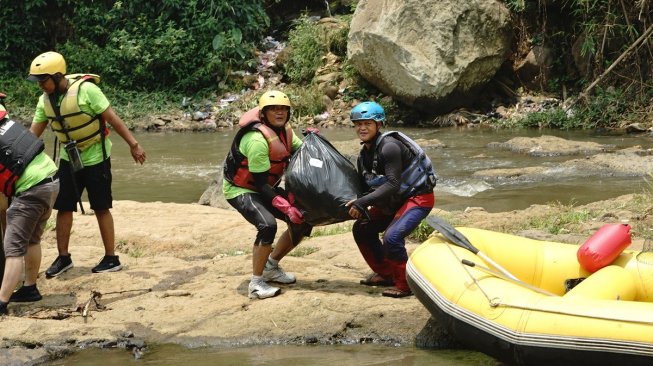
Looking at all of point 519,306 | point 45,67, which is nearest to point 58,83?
point 45,67

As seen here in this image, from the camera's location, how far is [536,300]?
4648 millimetres

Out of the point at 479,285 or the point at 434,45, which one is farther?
the point at 434,45

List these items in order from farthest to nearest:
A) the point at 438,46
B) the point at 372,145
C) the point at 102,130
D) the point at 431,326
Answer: the point at 438,46, the point at 102,130, the point at 372,145, the point at 431,326

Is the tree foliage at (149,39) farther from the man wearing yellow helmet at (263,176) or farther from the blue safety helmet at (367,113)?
the blue safety helmet at (367,113)

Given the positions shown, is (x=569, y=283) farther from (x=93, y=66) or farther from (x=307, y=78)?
(x=93, y=66)

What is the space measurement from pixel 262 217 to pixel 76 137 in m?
1.54

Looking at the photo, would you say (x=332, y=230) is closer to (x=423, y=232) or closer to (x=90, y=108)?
(x=423, y=232)

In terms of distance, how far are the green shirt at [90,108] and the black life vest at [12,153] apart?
560 mm

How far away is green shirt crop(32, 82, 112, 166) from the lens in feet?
20.7

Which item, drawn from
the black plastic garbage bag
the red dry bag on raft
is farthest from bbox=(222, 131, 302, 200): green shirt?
the red dry bag on raft

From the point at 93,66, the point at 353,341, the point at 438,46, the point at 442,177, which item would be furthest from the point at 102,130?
the point at 93,66

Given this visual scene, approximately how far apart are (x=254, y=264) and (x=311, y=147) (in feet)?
2.79

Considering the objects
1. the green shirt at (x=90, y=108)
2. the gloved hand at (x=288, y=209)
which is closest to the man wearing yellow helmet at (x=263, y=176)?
the gloved hand at (x=288, y=209)

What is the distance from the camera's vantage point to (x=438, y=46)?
15109 mm
